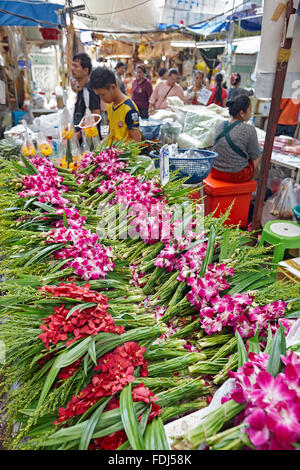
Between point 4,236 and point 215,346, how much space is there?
55.9 inches

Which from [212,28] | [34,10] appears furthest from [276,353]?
[212,28]

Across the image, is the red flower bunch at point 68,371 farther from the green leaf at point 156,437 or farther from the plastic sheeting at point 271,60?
the plastic sheeting at point 271,60

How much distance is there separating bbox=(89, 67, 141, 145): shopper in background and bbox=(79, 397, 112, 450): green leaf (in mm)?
2878

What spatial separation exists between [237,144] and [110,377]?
3557 millimetres

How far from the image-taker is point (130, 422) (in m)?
1.03

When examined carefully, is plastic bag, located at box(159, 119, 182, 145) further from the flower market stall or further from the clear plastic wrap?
the flower market stall

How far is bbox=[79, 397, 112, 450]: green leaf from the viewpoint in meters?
1.00

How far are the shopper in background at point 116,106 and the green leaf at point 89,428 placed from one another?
2878mm

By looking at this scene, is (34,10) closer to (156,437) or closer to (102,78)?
(102,78)

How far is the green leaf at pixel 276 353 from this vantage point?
106 centimetres

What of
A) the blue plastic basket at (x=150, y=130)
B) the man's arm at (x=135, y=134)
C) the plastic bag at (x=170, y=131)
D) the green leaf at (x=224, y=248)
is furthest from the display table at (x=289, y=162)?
the green leaf at (x=224, y=248)

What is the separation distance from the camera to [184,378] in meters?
1.29
